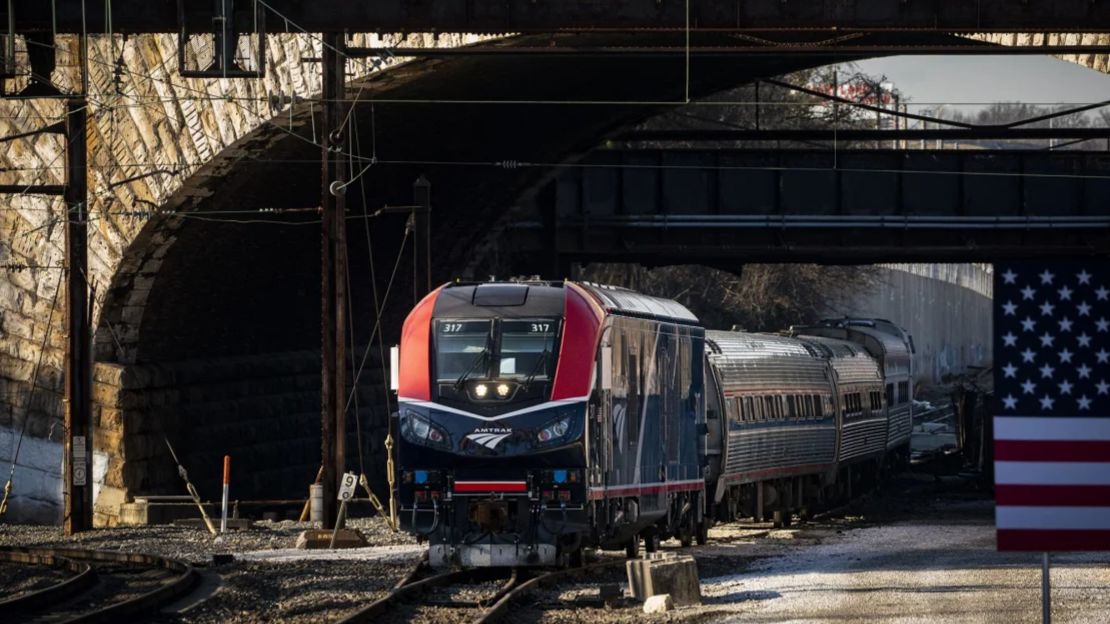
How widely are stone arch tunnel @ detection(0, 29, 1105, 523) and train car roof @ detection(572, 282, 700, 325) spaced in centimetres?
609

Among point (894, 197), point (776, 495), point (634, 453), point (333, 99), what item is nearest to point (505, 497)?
point (634, 453)

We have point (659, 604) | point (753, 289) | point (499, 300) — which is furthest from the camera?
point (753, 289)

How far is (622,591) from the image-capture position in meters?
18.9

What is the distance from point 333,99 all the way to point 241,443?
10371 millimetres

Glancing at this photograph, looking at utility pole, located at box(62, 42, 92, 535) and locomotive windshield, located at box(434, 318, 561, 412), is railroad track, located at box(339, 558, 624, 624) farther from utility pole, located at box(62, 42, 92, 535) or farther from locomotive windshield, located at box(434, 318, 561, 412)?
utility pole, located at box(62, 42, 92, 535)

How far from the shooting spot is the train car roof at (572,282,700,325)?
2114 cm

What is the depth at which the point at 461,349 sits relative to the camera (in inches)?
784

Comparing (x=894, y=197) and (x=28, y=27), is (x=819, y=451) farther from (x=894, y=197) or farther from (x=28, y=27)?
(x=28, y=27)

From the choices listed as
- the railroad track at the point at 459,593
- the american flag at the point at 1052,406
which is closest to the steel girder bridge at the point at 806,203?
the railroad track at the point at 459,593

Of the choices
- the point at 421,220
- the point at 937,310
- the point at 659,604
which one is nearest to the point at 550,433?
the point at 659,604

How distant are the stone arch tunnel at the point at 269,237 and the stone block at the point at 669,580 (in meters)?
12.7

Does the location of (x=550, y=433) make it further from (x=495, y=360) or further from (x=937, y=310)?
(x=937, y=310)

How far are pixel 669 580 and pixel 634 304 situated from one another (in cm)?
523

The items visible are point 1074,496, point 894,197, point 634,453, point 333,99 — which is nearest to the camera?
point 1074,496
